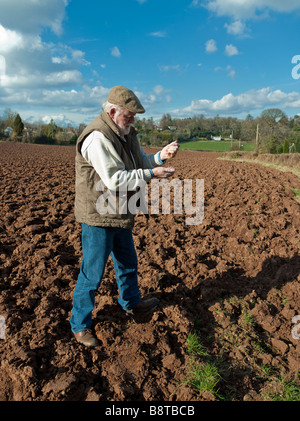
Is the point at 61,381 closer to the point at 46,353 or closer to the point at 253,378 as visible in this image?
the point at 46,353

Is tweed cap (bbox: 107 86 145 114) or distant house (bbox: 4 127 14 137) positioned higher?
distant house (bbox: 4 127 14 137)

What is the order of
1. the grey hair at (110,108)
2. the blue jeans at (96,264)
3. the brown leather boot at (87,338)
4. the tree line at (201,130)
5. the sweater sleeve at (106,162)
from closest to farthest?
the sweater sleeve at (106,162) → the grey hair at (110,108) → the blue jeans at (96,264) → the brown leather boot at (87,338) → the tree line at (201,130)

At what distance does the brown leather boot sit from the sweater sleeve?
4.51 feet

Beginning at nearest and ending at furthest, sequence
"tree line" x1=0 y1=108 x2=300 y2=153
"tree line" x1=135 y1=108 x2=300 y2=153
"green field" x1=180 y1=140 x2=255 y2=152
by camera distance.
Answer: "tree line" x1=135 y1=108 x2=300 y2=153, "tree line" x1=0 y1=108 x2=300 y2=153, "green field" x1=180 y1=140 x2=255 y2=152

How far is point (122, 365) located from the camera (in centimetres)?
266

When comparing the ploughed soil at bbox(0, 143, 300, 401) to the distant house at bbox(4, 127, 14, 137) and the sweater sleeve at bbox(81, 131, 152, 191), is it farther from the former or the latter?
the distant house at bbox(4, 127, 14, 137)

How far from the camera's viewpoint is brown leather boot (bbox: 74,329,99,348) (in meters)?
2.81

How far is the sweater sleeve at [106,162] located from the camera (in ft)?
7.72

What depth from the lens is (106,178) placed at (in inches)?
94.3

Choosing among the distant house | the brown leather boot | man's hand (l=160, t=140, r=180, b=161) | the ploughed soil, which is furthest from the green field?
the brown leather boot

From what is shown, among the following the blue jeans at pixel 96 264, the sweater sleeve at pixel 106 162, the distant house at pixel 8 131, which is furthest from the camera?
the distant house at pixel 8 131

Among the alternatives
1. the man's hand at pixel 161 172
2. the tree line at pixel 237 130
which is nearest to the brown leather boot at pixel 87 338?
the man's hand at pixel 161 172

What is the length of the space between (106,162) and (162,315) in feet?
5.91

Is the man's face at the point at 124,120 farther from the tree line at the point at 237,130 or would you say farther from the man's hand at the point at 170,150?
the tree line at the point at 237,130
